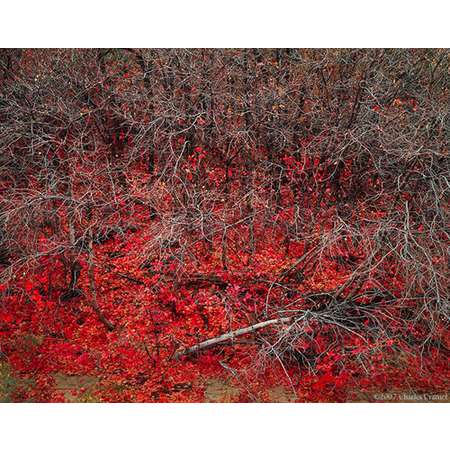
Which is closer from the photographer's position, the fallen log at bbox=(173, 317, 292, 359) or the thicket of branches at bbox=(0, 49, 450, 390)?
the fallen log at bbox=(173, 317, 292, 359)

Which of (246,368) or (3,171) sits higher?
(3,171)

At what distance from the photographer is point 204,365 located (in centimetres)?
645

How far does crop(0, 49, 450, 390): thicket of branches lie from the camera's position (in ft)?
21.6

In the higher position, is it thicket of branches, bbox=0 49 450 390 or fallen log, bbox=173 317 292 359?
thicket of branches, bbox=0 49 450 390

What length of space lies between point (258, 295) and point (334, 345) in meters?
1.23

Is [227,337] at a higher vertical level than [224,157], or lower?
lower

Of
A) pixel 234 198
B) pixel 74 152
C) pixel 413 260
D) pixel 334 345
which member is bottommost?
pixel 334 345

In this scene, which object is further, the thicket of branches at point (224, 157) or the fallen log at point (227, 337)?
the thicket of branches at point (224, 157)

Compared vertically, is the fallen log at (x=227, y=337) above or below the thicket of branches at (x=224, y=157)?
below

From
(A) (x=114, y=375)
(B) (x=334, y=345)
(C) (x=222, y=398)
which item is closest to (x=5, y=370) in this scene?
(A) (x=114, y=375)

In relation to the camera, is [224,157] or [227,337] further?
[224,157]

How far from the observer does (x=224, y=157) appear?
684 centimetres

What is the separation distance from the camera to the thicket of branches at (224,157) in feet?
21.6
